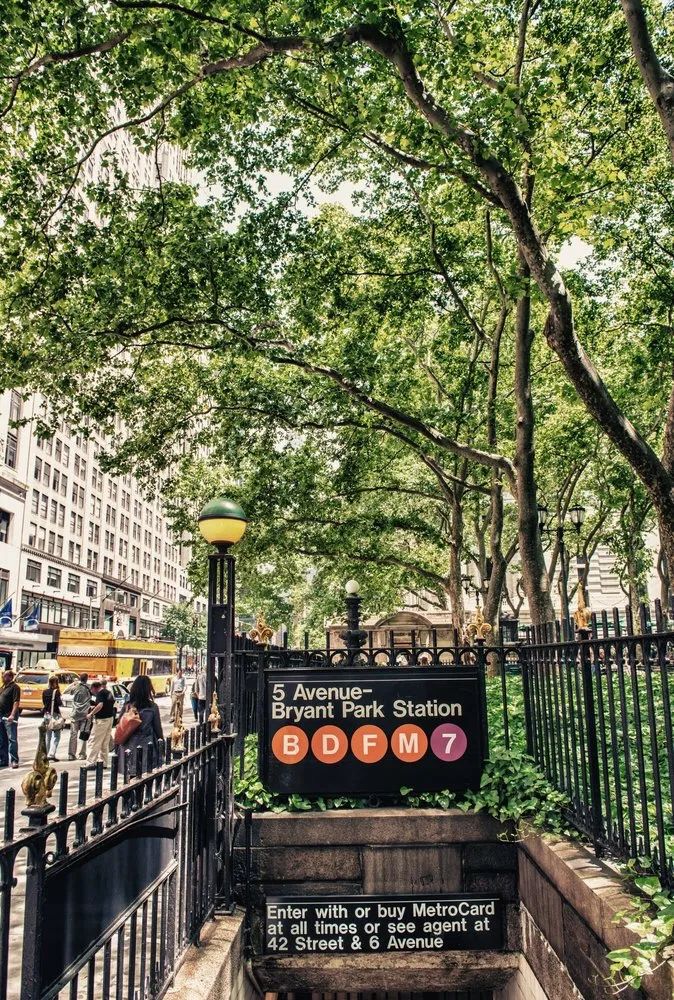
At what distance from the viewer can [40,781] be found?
2455mm

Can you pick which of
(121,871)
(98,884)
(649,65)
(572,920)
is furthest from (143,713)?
(649,65)

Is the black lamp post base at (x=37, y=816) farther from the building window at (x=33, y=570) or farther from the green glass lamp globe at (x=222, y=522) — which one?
the building window at (x=33, y=570)

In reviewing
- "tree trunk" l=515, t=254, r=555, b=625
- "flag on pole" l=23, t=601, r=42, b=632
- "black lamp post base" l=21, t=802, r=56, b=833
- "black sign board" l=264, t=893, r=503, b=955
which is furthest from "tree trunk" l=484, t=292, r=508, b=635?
"flag on pole" l=23, t=601, r=42, b=632

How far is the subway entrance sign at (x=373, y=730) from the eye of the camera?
6.31 meters

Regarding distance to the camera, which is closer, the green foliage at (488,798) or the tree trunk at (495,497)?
the green foliage at (488,798)

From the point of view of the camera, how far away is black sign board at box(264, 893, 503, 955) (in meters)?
5.77

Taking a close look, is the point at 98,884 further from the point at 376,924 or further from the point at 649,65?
the point at 649,65

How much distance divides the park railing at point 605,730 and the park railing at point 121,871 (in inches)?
102

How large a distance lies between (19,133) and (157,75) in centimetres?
265

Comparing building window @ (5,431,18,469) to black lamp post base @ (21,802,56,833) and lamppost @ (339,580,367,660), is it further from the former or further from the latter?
black lamp post base @ (21,802,56,833)

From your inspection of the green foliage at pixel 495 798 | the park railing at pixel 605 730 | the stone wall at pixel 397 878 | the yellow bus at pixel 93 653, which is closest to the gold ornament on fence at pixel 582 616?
the park railing at pixel 605 730

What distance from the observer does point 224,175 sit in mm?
13633

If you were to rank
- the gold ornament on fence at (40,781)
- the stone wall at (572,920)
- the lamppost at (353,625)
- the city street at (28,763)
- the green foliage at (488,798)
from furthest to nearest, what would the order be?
the city street at (28,763) → the lamppost at (353,625) → the green foliage at (488,798) → the stone wall at (572,920) → the gold ornament on fence at (40,781)

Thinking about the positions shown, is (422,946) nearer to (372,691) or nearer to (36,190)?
(372,691)
